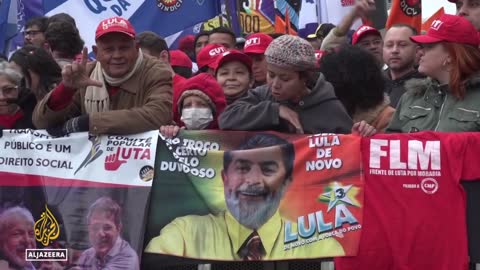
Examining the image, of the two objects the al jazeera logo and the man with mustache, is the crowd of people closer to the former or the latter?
the al jazeera logo

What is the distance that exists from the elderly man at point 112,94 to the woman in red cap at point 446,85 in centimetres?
155

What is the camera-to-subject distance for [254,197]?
21.8 feet

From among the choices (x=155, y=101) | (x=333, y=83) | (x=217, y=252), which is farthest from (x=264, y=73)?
(x=217, y=252)

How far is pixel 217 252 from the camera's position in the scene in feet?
21.7

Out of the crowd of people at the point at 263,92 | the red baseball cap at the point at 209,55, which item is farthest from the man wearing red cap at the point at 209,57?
the crowd of people at the point at 263,92

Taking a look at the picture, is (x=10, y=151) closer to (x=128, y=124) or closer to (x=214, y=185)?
(x=128, y=124)

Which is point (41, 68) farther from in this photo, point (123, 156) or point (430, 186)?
point (430, 186)

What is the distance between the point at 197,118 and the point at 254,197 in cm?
77

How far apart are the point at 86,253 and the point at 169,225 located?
1.84 ft

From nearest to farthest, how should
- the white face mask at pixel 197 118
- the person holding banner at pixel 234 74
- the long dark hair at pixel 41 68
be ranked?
the white face mask at pixel 197 118, the person holding banner at pixel 234 74, the long dark hair at pixel 41 68

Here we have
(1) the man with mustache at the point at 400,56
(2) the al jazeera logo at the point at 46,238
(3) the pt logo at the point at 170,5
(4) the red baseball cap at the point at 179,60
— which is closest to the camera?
(2) the al jazeera logo at the point at 46,238

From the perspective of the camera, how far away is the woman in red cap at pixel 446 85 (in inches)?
255

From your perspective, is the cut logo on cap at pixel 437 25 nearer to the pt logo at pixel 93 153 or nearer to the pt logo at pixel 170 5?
the pt logo at pixel 93 153

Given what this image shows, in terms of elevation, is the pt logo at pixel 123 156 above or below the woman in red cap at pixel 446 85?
below
